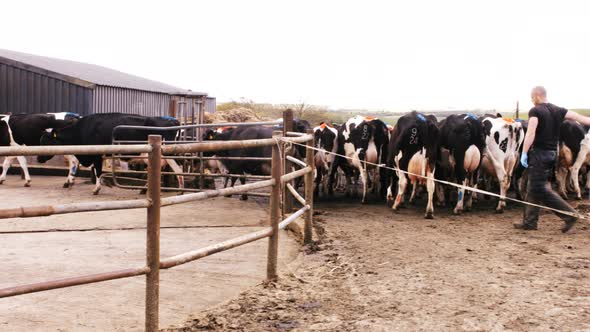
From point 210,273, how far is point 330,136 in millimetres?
8234

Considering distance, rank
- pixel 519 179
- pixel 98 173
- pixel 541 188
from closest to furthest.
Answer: pixel 541 188
pixel 98 173
pixel 519 179

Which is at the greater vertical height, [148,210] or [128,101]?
[128,101]

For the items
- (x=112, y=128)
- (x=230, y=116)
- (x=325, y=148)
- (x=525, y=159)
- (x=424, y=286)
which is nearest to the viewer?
(x=424, y=286)

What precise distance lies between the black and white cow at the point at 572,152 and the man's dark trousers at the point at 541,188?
16.8 ft

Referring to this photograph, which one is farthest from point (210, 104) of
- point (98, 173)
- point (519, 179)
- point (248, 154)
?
point (519, 179)

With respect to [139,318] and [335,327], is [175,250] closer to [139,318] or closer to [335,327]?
[139,318]

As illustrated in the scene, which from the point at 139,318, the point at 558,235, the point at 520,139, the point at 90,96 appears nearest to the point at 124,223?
the point at 139,318

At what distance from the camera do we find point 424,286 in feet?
18.3

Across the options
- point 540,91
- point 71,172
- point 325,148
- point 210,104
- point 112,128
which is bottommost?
point 71,172

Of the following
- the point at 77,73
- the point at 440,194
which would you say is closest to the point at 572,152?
the point at 440,194

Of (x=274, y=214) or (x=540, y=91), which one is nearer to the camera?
(x=274, y=214)

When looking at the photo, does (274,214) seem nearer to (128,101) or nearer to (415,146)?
(415,146)

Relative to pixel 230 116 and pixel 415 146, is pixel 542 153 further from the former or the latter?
pixel 230 116

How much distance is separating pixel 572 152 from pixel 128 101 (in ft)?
58.2
